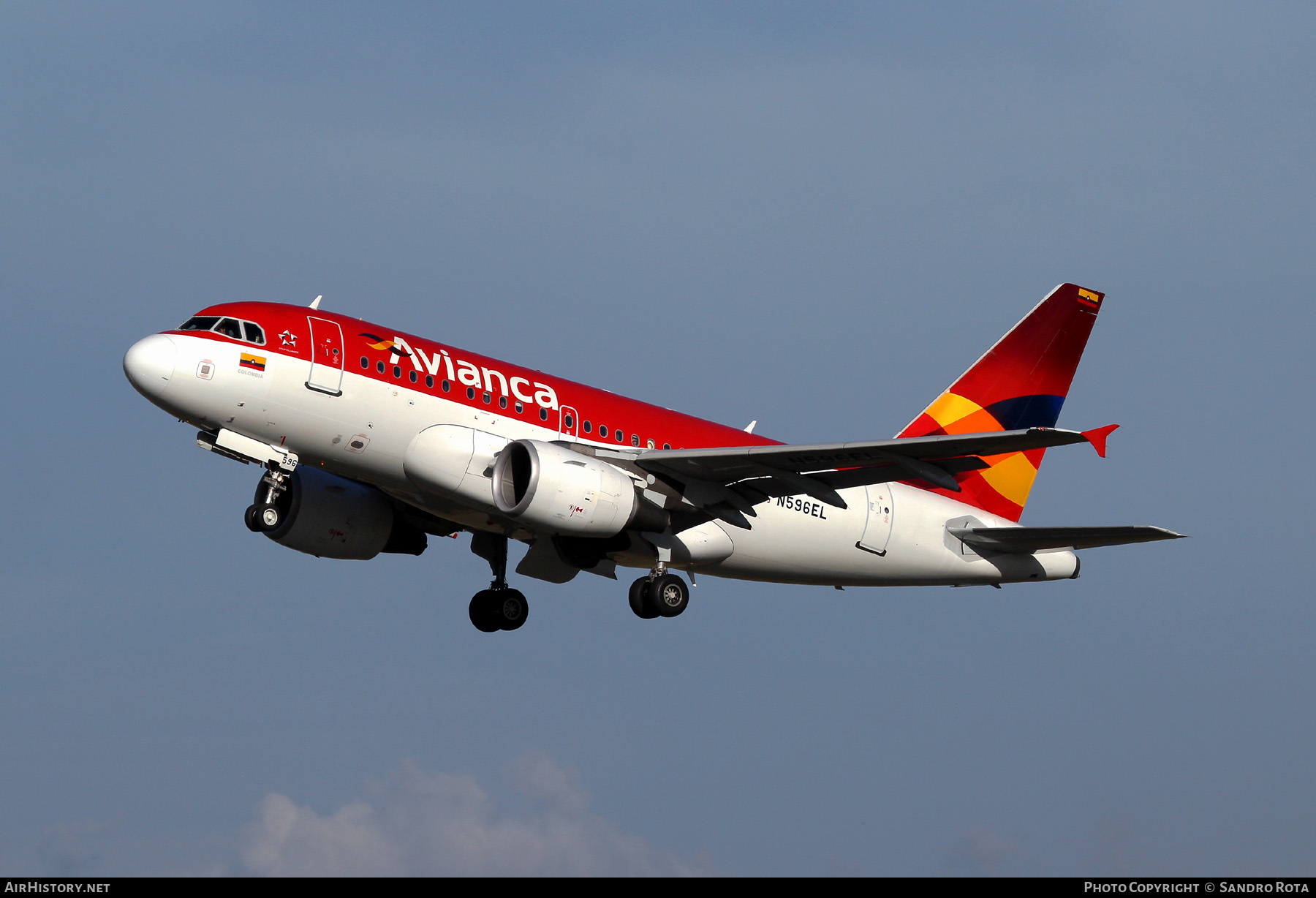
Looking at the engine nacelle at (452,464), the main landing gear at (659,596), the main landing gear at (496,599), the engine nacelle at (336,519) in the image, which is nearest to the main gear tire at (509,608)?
the main landing gear at (496,599)

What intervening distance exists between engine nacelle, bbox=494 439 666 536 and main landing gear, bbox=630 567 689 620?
2.25 m

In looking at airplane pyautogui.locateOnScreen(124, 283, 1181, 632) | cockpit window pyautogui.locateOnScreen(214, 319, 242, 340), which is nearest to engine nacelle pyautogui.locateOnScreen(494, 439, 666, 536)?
airplane pyautogui.locateOnScreen(124, 283, 1181, 632)

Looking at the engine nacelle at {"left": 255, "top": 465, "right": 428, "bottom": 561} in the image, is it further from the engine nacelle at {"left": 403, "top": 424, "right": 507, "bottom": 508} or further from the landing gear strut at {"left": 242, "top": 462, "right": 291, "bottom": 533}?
the engine nacelle at {"left": 403, "top": 424, "right": 507, "bottom": 508}

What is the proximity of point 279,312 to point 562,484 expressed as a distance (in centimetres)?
700

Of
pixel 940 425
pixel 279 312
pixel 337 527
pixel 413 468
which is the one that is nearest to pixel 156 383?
pixel 279 312

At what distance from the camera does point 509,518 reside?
111 ft

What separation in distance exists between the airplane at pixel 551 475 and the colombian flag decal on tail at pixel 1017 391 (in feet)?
0.67

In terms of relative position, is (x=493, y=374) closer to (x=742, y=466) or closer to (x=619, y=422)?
(x=619, y=422)

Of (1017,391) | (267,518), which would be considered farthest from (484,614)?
(1017,391)

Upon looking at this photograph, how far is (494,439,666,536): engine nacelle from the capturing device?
3312 cm

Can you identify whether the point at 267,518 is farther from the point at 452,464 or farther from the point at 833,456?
the point at 833,456

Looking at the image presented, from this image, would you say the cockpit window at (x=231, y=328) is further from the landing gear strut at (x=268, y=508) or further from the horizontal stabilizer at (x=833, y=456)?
the horizontal stabilizer at (x=833, y=456)

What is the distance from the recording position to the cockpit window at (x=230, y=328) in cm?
3231
